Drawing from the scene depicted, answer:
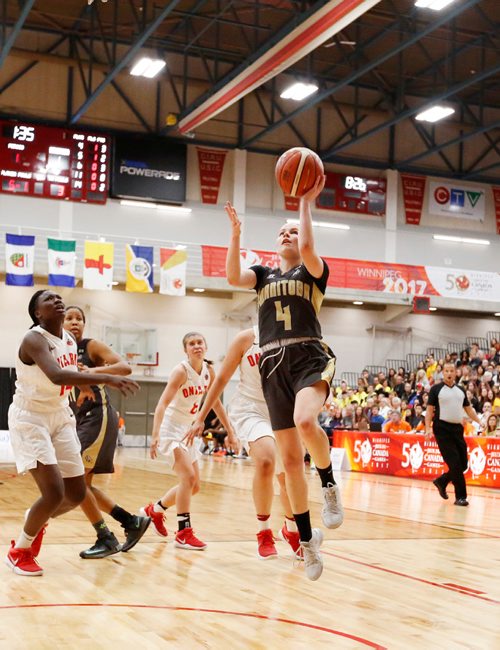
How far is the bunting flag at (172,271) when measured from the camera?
80.8ft

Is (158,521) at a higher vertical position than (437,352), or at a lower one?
lower

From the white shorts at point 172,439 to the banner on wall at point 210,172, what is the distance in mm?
22012

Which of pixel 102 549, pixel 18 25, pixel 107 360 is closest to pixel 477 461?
pixel 102 549

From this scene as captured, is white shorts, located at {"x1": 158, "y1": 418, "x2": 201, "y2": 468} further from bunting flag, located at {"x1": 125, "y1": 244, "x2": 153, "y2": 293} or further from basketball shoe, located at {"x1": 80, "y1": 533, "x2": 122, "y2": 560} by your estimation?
bunting flag, located at {"x1": 125, "y1": 244, "x2": 153, "y2": 293}

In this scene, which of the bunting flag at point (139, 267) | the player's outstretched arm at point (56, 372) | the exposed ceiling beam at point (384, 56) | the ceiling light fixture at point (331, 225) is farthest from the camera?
the ceiling light fixture at point (331, 225)

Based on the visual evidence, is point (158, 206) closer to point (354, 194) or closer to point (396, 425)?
point (354, 194)

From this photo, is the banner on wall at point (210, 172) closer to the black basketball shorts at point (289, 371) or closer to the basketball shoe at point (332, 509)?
the black basketball shorts at point (289, 371)

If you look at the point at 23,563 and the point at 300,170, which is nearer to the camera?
the point at 300,170

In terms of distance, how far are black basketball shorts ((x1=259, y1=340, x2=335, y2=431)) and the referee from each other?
686cm

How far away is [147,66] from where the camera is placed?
22.7 metres

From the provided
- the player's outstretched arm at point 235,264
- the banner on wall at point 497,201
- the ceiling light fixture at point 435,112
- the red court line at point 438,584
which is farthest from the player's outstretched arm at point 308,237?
the banner on wall at point 497,201

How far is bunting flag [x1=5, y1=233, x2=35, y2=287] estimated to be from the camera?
2305 cm

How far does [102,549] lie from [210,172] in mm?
→ 23704

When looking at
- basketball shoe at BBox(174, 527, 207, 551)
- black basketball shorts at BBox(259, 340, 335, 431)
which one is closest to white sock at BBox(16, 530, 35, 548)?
basketball shoe at BBox(174, 527, 207, 551)
